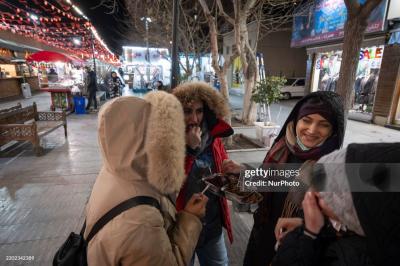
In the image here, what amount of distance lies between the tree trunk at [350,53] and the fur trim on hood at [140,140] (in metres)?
2.88

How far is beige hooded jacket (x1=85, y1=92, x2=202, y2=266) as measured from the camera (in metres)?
0.95

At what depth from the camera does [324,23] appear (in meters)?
12.6

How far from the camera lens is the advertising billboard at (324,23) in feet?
31.3

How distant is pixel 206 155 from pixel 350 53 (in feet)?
8.10

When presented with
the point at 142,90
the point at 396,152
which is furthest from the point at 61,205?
the point at 142,90

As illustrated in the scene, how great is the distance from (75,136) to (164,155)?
25.5 feet

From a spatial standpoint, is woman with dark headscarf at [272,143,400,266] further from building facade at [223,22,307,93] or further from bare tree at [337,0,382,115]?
building facade at [223,22,307,93]

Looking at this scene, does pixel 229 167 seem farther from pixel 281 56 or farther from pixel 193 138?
pixel 281 56

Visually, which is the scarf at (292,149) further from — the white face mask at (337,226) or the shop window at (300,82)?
the shop window at (300,82)

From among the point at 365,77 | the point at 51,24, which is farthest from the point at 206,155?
the point at 51,24

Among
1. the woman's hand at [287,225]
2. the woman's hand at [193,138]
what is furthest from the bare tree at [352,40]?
the woman's hand at [287,225]

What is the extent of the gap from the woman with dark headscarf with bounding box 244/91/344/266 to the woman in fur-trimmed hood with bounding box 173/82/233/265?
1.08 ft

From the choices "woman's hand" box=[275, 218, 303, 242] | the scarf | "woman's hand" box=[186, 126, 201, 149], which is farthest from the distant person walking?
"woman's hand" box=[275, 218, 303, 242]

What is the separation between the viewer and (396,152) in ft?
1.93
